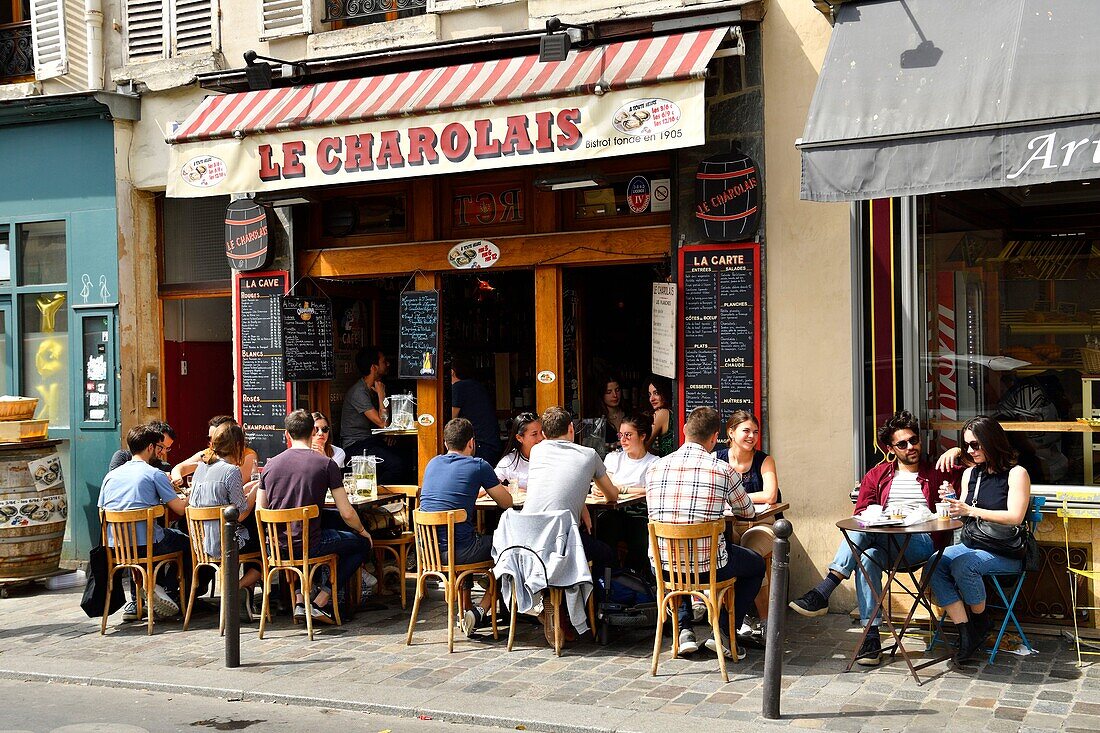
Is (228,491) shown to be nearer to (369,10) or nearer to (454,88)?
(454,88)

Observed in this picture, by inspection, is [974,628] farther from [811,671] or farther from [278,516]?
[278,516]

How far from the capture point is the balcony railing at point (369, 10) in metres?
9.96

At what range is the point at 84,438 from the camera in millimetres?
10938

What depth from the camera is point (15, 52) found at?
11.6 metres

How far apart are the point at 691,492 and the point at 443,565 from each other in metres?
1.74

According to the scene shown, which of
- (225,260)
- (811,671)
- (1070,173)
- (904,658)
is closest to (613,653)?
(811,671)

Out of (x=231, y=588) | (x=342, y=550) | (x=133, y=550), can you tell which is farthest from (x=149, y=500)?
(x=231, y=588)

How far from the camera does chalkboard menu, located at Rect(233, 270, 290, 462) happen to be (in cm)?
1027

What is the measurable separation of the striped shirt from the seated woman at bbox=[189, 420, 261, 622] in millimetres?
2947

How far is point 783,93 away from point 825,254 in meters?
1.22

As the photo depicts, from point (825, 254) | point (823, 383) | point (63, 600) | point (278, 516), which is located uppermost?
point (825, 254)

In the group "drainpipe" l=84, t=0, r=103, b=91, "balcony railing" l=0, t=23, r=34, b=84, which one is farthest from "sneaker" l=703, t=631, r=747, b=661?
"balcony railing" l=0, t=23, r=34, b=84

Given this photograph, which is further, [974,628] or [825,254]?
[825,254]

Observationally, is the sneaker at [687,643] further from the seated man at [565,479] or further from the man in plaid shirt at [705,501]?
the seated man at [565,479]
